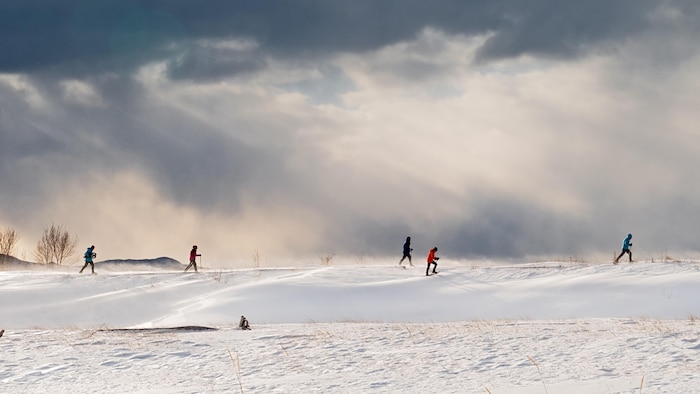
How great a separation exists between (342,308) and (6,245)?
63.2m

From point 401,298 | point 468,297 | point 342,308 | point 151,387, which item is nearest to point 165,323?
point 342,308

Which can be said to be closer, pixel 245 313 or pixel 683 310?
pixel 683 310

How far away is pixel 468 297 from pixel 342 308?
5279 millimetres

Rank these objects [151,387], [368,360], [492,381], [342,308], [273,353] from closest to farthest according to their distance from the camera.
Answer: [492,381] → [151,387] → [368,360] → [273,353] → [342,308]

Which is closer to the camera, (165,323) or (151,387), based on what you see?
(151,387)

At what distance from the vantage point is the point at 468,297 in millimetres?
30781

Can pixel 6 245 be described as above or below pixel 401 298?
above

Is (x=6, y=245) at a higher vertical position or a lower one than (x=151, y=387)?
higher

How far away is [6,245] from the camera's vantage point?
266 ft

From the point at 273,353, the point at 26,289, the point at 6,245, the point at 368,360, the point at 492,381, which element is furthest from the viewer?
the point at 6,245

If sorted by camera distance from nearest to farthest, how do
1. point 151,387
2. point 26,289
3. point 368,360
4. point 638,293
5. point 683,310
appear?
point 151,387 → point 368,360 → point 683,310 → point 638,293 → point 26,289

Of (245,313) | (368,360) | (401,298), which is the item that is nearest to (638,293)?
(401,298)

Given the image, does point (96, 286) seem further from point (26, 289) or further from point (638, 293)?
point (638, 293)

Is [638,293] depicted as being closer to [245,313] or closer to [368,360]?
[245,313]
